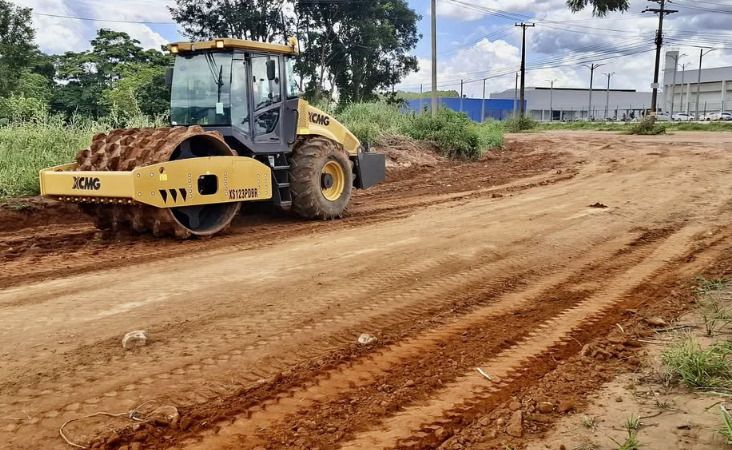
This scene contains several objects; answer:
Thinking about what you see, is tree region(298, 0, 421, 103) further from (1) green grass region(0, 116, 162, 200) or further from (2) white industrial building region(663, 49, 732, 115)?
(2) white industrial building region(663, 49, 732, 115)

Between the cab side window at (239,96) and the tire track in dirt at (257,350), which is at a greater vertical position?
the cab side window at (239,96)

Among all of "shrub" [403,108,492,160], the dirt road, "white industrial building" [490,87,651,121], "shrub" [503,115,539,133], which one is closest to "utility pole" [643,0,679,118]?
"shrub" [503,115,539,133]

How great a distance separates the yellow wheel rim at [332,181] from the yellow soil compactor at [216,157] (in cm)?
2

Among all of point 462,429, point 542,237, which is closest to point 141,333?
point 462,429

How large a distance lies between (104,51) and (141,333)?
42400mm

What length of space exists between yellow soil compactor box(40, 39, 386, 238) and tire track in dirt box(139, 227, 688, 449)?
4.36m

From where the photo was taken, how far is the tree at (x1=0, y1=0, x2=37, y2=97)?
29156mm

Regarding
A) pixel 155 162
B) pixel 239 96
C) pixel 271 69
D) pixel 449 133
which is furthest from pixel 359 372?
pixel 449 133

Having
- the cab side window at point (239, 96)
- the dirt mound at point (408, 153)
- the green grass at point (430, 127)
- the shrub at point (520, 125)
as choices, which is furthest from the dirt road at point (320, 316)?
the shrub at point (520, 125)

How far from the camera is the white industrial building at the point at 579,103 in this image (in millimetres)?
106062

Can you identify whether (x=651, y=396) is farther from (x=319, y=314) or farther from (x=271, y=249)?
(x=271, y=249)

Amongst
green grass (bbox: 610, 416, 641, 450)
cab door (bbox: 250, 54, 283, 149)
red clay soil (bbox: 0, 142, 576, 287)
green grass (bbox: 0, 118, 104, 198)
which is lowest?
red clay soil (bbox: 0, 142, 576, 287)

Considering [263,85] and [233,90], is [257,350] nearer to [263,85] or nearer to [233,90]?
[233,90]

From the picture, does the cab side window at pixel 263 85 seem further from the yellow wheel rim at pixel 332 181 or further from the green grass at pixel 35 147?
the green grass at pixel 35 147
